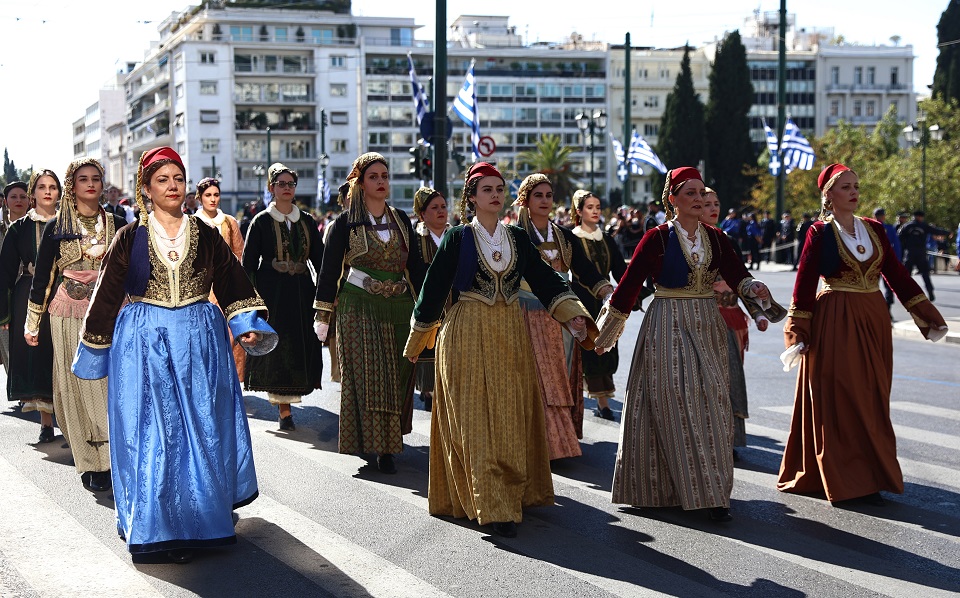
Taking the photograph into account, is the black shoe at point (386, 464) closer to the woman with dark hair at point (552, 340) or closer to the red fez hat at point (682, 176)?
the woman with dark hair at point (552, 340)

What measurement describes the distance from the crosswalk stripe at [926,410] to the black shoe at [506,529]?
17.5 feet

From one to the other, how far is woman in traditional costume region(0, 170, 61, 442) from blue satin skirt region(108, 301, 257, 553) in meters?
3.35

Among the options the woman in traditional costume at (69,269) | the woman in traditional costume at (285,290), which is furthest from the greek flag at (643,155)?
the woman in traditional costume at (69,269)

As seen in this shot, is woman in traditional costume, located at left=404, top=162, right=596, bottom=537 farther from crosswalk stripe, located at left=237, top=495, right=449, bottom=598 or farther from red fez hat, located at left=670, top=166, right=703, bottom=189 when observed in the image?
red fez hat, located at left=670, top=166, right=703, bottom=189

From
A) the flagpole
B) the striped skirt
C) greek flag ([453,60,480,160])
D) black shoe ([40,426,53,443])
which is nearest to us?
the striped skirt

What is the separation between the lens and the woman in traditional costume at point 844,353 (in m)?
7.14

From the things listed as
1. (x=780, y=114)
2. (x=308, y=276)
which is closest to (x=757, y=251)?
(x=780, y=114)

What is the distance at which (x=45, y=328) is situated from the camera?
9.22 meters

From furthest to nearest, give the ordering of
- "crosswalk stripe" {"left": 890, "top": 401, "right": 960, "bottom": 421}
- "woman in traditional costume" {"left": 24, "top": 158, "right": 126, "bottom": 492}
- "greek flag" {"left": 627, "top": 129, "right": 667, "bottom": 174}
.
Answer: "greek flag" {"left": 627, "top": 129, "right": 667, "bottom": 174}, "crosswalk stripe" {"left": 890, "top": 401, "right": 960, "bottom": 421}, "woman in traditional costume" {"left": 24, "top": 158, "right": 126, "bottom": 492}

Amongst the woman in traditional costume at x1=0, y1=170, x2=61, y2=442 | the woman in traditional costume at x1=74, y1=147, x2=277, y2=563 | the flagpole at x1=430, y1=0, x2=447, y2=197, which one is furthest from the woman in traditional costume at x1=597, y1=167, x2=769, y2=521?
the flagpole at x1=430, y1=0, x2=447, y2=197

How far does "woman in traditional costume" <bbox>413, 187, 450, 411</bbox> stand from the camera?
373 inches

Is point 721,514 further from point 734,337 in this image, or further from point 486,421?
point 734,337

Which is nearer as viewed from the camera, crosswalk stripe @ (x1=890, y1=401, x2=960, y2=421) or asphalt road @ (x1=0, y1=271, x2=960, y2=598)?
asphalt road @ (x1=0, y1=271, x2=960, y2=598)

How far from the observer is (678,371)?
6.78 metres
